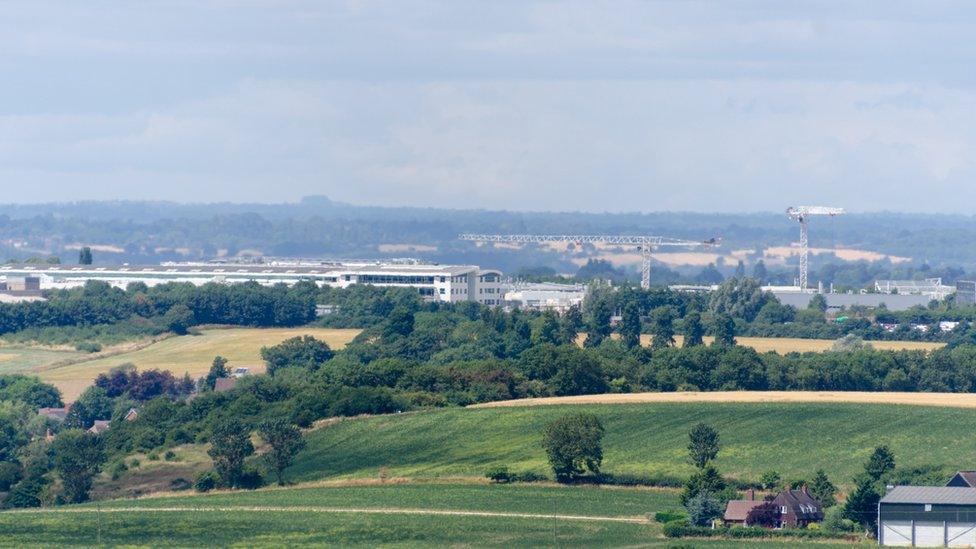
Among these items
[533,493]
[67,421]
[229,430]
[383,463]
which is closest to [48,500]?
[229,430]

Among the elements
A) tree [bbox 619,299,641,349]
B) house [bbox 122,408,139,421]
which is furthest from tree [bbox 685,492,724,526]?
tree [bbox 619,299,641,349]

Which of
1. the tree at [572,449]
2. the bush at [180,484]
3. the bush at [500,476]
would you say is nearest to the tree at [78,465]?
the bush at [180,484]

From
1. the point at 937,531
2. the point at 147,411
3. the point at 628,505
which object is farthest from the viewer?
the point at 147,411

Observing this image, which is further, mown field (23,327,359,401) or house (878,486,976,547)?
mown field (23,327,359,401)

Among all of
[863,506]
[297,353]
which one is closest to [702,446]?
[863,506]

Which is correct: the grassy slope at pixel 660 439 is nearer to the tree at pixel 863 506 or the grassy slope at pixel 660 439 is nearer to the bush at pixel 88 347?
the tree at pixel 863 506

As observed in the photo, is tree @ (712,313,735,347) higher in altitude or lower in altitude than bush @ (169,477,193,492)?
higher

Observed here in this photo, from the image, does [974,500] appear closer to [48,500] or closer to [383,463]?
[383,463]

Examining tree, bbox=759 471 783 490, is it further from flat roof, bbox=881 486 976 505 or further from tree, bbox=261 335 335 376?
tree, bbox=261 335 335 376
